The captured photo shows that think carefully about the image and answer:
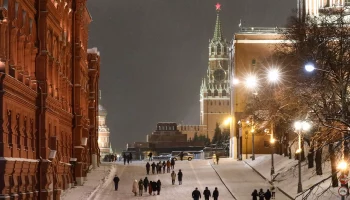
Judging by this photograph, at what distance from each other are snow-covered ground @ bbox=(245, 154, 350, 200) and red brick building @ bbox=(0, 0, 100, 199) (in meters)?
13.0

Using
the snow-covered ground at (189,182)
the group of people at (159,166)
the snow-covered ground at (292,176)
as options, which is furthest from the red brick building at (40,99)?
the snow-covered ground at (292,176)

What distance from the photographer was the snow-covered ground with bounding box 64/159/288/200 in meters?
59.7

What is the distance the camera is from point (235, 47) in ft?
351

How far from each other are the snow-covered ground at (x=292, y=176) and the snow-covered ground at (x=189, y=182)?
0.83 meters

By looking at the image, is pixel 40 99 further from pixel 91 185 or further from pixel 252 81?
pixel 91 185

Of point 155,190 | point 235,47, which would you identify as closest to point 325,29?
point 155,190

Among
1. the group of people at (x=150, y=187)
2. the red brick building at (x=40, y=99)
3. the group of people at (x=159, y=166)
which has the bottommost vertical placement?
the group of people at (x=150, y=187)

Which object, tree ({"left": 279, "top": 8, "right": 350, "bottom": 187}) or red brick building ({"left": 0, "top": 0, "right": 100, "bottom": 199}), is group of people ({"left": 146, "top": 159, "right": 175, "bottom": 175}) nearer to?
red brick building ({"left": 0, "top": 0, "right": 100, "bottom": 199})

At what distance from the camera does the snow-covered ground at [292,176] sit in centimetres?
5012

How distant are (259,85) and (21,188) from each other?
48.7 metres

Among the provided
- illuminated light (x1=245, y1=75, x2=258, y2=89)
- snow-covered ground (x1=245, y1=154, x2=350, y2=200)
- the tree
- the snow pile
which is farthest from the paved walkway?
the snow pile

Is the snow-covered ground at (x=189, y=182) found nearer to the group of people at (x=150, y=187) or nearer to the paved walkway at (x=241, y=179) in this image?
the paved walkway at (x=241, y=179)

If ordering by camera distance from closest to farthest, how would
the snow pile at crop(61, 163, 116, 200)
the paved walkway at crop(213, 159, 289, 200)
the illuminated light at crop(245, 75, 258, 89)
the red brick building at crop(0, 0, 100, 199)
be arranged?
the red brick building at crop(0, 0, 100, 199) → the snow pile at crop(61, 163, 116, 200) → the illuminated light at crop(245, 75, 258, 89) → the paved walkway at crop(213, 159, 289, 200)

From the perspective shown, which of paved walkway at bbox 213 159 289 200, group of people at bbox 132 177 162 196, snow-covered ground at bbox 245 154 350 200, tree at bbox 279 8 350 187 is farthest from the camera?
group of people at bbox 132 177 162 196
